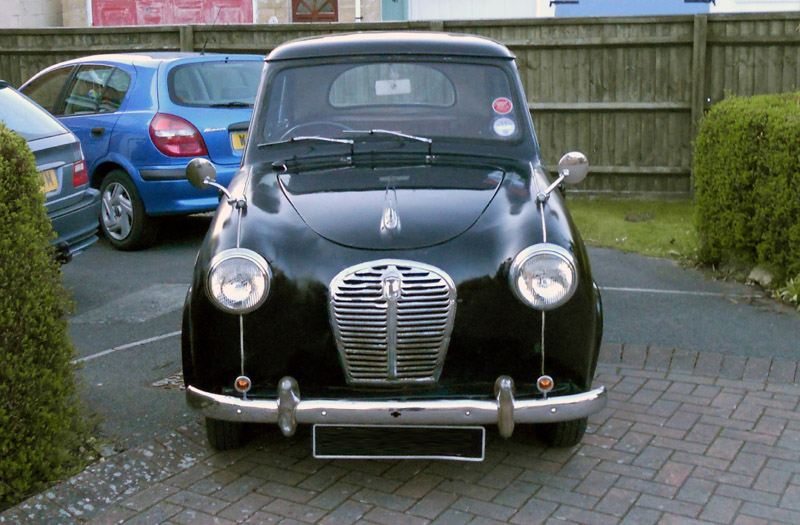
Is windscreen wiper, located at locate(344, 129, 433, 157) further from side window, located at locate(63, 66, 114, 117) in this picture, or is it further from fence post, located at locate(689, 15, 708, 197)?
fence post, located at locate(689, 15, 708, 197)

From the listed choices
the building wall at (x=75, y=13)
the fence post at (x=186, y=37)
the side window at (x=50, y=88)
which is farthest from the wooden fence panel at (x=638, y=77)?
the building wall at (x=75, y=13)

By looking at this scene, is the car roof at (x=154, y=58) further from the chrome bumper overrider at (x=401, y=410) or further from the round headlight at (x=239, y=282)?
the chrome bumper overrider at (x=401, y=410)

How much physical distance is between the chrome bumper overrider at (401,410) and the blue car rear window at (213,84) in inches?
217

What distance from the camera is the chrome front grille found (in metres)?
3.90

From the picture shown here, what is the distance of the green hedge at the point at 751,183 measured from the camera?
6.95 m

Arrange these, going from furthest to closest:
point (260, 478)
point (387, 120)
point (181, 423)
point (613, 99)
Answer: point (613, 99), point (387, 120), point (181, 423), point (260, 478)

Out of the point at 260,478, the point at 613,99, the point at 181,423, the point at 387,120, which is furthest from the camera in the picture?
the point at 613,99

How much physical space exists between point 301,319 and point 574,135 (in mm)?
8476

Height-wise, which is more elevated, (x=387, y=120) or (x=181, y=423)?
(x=387, y=120)

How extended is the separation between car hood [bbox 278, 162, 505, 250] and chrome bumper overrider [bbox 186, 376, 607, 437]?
0.61m

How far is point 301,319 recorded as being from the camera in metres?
A: 3.98

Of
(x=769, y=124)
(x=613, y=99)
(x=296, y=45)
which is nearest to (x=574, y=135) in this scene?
(x=613, y=99)

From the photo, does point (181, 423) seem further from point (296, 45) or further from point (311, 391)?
point (296, 45)

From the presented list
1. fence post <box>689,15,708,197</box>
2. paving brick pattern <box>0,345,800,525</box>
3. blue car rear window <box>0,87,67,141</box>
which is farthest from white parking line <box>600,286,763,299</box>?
fence post <box>689,15,708,197</box>
